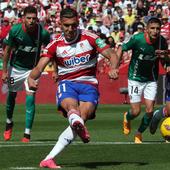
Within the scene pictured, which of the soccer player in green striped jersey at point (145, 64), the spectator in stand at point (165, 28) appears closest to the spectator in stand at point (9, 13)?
the spectator in stand at point (165, 28)

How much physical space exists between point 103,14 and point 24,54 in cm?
2230

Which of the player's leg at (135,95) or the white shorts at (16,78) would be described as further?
the player's leg at (135,95)

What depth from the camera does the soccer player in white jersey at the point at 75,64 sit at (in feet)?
36.0

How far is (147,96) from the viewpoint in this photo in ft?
50.8

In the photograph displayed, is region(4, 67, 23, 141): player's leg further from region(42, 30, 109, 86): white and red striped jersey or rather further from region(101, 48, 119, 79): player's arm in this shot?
region(101, 48, 119, 79): player's arm

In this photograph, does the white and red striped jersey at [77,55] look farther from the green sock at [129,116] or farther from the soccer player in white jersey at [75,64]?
the green sock at [129,116]

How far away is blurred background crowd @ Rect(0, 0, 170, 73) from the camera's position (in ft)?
112

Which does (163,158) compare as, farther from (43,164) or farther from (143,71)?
(143,71)

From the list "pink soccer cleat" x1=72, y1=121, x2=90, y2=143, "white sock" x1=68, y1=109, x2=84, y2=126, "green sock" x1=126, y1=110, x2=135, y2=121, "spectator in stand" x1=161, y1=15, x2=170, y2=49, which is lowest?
"spectator in stand" x1=161, y1=15, x2=170, y2=49

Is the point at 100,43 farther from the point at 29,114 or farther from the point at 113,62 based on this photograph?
the point at 29,114

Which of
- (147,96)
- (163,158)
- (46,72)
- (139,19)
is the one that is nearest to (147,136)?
(147,96)

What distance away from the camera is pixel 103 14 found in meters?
37.2

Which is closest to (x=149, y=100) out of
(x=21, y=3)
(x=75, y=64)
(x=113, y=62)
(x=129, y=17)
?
(x=75, y=64)

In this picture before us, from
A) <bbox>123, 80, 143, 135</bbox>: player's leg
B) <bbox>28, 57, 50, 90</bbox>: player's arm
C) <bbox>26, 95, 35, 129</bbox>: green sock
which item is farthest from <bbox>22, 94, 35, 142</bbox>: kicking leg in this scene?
<bbox>28, 57, 50, 90</bbox>: player's arm
